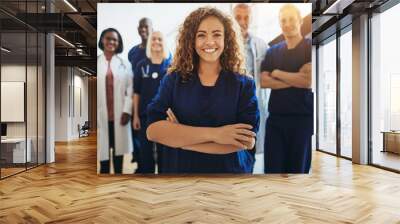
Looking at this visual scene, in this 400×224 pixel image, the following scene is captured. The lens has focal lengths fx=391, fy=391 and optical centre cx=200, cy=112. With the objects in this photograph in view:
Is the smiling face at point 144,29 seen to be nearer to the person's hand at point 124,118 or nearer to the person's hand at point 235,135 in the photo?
the person's hand at point 124,118

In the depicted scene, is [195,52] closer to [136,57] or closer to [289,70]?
[136,57]

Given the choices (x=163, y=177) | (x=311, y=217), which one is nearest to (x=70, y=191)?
(x=163, y=177)

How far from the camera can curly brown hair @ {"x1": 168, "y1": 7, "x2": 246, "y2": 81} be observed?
6.55 meters

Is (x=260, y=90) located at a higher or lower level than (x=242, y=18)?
lower

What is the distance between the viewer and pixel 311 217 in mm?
4133

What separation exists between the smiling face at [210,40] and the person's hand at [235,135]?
117cm

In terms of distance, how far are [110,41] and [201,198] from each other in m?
3.19

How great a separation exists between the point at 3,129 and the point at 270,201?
190 inches

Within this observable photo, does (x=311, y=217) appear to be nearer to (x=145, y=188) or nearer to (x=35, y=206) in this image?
(x=145, y=188)

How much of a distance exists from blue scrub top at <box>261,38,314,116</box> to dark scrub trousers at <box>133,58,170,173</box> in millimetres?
1799

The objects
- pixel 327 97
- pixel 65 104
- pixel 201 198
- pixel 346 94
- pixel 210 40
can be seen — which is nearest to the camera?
pixel 201 198

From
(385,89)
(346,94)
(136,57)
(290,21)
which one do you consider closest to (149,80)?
(136,57)

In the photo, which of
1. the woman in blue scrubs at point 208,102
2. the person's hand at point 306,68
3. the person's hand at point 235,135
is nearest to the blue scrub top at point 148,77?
the woman in blue scrubs at point 208,102

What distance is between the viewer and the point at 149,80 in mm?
6645
